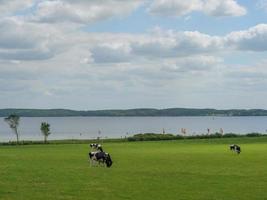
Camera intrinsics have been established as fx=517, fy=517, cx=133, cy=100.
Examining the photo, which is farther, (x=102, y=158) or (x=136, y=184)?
(x=102, y=158)

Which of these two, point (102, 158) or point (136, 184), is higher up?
point (102, 158)

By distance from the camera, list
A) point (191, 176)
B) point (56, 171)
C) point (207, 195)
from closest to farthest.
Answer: point (207, 195) < point (191, 176) < point (56, 171)

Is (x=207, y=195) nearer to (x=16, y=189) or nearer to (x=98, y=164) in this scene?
(x=16, y=189)

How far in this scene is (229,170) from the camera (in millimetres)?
33188

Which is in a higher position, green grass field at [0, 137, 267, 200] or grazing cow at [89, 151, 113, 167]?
grazing cow at [89, 151, 113, 167]

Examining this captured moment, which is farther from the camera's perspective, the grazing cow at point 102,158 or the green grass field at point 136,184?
the grazing cow at point 102,158

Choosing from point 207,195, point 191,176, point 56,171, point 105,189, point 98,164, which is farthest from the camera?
point 98,164

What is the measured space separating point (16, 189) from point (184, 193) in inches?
295

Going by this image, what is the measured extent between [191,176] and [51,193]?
9731 millimetres

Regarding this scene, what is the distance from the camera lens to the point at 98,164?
37906 mm

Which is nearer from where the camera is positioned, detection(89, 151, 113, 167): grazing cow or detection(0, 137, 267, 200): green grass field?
detection(0, 137, 267, 200): green grass field

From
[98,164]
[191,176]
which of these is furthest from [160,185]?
[98,164]

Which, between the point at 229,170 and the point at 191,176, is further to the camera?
the point at 229,170

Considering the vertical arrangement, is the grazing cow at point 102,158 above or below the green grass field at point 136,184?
above
